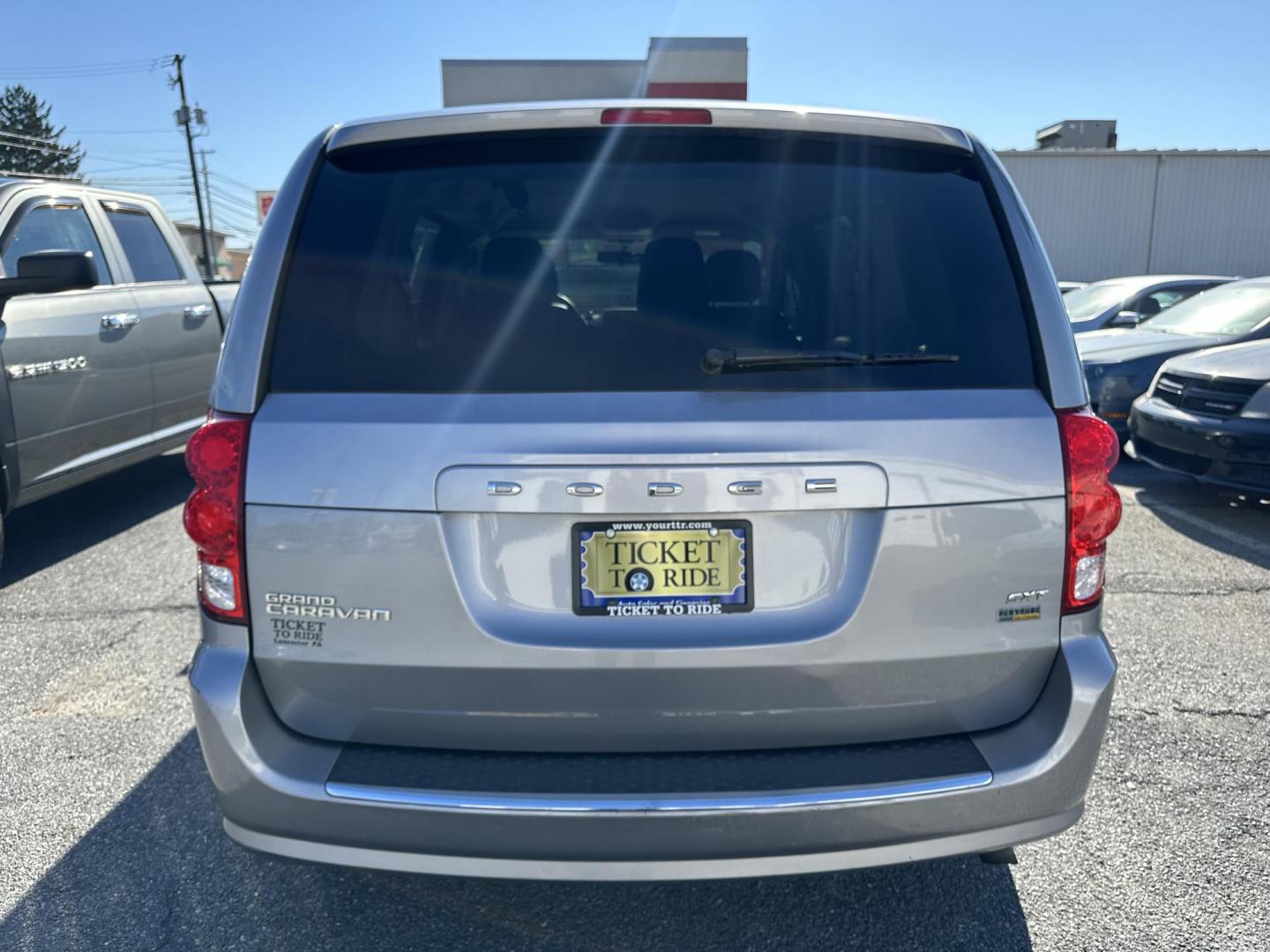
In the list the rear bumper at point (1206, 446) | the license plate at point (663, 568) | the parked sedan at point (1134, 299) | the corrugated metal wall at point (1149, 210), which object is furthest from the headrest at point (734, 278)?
the corrugated metal wall at point (1149, 210)

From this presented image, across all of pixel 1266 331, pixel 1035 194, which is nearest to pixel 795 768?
pixel 1266 331

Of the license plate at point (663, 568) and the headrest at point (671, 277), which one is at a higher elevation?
the headrest at point (671, 277)

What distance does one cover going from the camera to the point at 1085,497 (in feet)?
6.79

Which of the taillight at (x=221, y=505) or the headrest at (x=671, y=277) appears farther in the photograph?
the headrest at (x=671, y=277)

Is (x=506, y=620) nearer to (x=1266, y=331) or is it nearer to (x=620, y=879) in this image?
(x=620, y=879)

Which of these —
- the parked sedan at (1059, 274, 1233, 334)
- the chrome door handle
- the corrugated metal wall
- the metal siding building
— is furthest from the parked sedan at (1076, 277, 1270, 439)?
the corrugated metal wall

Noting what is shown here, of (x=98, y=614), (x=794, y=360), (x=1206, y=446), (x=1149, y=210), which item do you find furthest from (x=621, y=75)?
(x=1149, y=210)

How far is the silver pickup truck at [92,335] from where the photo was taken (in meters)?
4.96

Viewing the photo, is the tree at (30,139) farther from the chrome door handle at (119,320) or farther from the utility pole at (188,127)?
the chrome door handle at (119,320)

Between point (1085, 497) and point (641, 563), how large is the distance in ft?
2.98

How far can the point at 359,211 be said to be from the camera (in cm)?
221

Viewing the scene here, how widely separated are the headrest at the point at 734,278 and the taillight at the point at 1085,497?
70 centimetres

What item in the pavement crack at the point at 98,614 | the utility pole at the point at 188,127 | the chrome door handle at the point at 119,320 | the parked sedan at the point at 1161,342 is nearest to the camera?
the pavement crack at the point at 98,614

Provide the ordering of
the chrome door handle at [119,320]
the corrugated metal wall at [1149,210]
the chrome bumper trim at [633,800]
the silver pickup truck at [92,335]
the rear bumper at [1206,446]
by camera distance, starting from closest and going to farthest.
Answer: the chrome bumper trim at [633,800] < the silver pickup truck at [92,335] < the chrome door handle at [119,320] < the rear bumper at [1206,446] < the corrugated metal wall at [1149,210]
